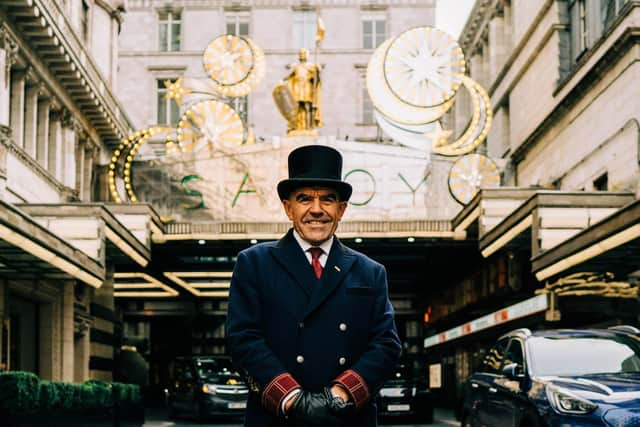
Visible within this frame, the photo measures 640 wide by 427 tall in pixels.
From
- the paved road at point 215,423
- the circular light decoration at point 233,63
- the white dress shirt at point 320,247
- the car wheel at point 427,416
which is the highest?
the circular light decoration at point 233,63

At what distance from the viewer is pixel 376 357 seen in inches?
199

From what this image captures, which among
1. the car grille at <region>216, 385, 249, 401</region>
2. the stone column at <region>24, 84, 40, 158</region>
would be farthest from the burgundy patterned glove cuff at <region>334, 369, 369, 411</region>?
the stone column at <region>24, 84, 40, 158</region>

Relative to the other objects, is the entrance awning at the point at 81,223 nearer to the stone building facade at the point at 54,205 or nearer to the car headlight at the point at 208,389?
the stone building facade at the point at 54,205

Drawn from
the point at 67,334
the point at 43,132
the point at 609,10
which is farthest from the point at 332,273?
the point at 43,132

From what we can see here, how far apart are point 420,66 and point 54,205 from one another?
50.6 ft

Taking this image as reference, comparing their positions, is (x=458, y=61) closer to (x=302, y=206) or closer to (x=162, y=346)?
(x=162, y=346)

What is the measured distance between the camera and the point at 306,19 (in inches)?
2648

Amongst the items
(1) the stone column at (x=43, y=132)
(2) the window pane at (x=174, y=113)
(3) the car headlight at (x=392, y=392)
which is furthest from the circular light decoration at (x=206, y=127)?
(2) the window pane at (x=174, y=113)

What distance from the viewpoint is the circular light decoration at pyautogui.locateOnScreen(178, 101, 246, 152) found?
38.6 metres

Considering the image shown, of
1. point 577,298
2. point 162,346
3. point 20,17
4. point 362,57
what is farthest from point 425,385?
point 362,57

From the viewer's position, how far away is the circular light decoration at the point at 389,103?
3628 centimetres

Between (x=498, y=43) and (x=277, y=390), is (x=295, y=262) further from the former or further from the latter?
(x=498, y=43)

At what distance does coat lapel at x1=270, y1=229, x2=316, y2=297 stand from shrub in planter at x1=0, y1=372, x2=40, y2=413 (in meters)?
6.69

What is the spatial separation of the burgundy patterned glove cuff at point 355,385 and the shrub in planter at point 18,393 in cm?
700
